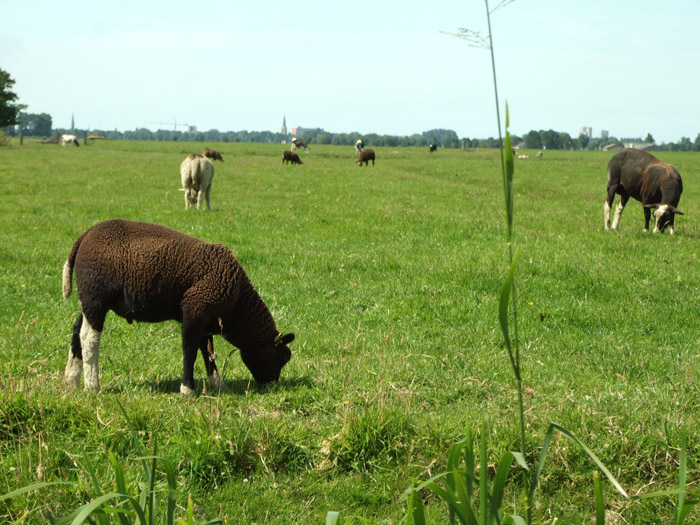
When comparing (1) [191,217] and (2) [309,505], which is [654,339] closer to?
(2) [309,505]

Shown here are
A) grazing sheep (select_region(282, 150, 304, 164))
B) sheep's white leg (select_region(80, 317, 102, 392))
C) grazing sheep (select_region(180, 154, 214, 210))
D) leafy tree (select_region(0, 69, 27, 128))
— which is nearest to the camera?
sheep's white leg (select_region(80, 317, 102, 392))

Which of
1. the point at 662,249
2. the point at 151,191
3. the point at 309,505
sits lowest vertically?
the point at 309,505

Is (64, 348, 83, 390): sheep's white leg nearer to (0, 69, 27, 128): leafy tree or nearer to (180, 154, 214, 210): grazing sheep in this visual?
(180, 154, 214, 210): grazing sheep

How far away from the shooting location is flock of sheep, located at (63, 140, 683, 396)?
5.77 metres

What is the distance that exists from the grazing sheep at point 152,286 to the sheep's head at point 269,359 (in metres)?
0.19

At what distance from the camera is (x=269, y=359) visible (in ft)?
20.7

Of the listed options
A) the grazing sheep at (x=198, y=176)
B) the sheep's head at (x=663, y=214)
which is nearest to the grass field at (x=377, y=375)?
the sheep's head at (x=663, y=214)

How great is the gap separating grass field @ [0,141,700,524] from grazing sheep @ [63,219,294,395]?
33 cm

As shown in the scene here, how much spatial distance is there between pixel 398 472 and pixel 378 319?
163 inches

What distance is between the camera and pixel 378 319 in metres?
8.59

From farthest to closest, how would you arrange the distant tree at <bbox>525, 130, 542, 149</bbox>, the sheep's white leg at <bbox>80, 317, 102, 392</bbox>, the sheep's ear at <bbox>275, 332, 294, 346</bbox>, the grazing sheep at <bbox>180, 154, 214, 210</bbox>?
the distant tree at <bbox>525, 130, 542, 149</bbox> < the grazing sheep at <bbox>180, 154, 214, 210</bbox> < the sheep's ear at <bbox>275, 332, 294, 346</bbox> < the sheep's white leg at <bbox>80, 317, 102, 392</bbox>

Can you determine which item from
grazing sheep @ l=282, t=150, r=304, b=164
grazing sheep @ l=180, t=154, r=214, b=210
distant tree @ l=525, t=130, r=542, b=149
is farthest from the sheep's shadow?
distant tree @ l=525, t=130, r=542, b=149

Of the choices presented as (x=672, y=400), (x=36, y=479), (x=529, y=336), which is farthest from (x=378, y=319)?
(x=36, y=479)

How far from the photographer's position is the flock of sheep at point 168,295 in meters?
5.77
